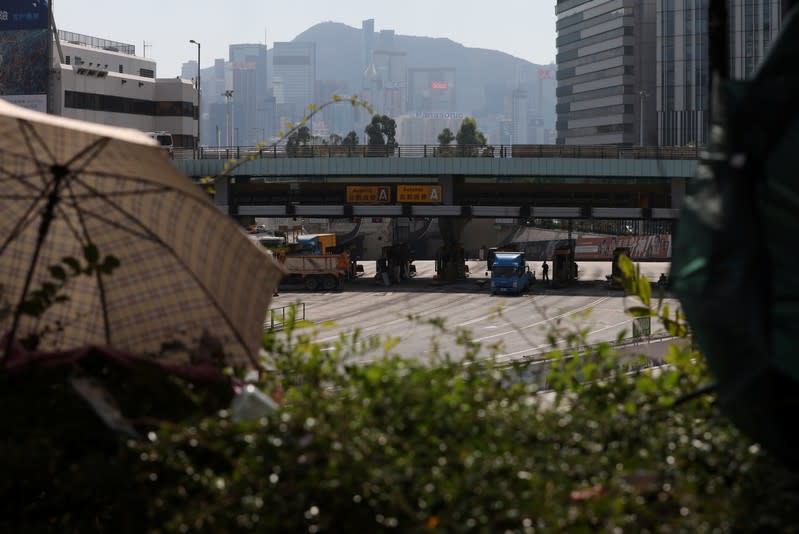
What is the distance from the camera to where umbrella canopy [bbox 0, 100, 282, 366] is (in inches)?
235

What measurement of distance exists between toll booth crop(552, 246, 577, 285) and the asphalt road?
0.88 metres

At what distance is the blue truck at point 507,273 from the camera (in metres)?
63.1

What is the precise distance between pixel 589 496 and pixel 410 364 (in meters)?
1.47

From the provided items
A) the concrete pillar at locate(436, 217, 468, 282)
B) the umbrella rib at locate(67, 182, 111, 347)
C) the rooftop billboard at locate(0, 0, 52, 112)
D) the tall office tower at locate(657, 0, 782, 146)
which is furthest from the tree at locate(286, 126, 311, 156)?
the tall office tower at locate(657, 0, 782, 146)

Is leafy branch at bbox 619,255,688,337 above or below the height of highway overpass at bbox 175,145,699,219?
below

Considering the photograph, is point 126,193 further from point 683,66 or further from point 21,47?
point 683,66

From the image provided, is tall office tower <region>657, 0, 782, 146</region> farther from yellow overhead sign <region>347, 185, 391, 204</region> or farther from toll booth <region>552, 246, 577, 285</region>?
yellow overhead sign <region>347, 185, 391, 204</region>

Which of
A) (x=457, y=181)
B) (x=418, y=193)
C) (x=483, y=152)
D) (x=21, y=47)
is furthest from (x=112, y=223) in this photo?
(x=21, y=47)

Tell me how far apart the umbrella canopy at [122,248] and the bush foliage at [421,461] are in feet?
1.81

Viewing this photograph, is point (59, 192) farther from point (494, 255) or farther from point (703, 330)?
point (494, 255)

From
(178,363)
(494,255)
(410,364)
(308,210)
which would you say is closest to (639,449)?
(410,364)

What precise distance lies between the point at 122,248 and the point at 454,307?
5101 cm

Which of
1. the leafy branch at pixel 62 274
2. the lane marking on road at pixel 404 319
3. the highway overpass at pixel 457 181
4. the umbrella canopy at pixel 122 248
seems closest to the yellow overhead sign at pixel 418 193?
the highway overpass at pixel 457 181

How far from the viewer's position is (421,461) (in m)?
4.50
